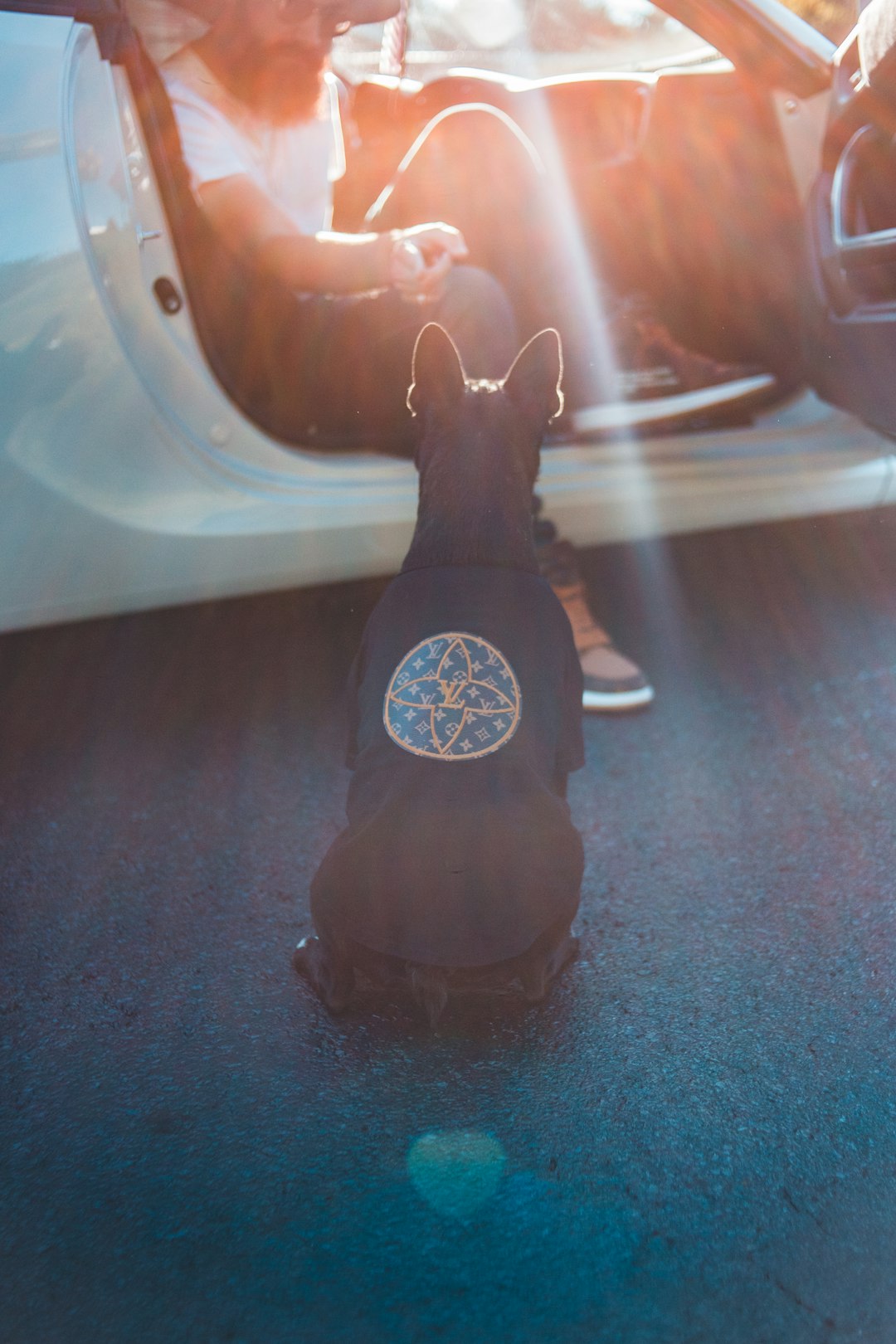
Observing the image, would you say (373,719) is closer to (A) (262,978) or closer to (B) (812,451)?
(A) (262,978)

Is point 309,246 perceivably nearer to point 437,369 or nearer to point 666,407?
point 437,369

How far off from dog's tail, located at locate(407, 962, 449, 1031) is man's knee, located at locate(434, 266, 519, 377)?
1.40 m

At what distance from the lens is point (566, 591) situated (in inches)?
98.6

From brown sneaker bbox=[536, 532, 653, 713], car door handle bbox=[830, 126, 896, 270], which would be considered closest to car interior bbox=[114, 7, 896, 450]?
car door handle bbox=[830, 126, 896, 270]

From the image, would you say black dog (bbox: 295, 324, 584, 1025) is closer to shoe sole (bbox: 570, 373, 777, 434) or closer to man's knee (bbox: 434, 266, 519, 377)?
man's knee (bbox: 434, 266, 519, 377)

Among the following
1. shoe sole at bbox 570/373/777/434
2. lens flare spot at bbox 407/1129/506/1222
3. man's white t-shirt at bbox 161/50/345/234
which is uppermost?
man's white t-shirt at bbox 161/50/345/234

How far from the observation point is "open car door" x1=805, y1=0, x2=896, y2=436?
217 centimetres

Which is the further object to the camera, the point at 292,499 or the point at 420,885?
the point at 292,499

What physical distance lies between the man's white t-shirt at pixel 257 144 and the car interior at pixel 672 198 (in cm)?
4

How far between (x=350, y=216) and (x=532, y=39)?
114 centimetres

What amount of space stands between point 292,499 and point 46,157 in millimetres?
812

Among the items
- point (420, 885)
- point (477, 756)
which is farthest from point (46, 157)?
point (420, 885)

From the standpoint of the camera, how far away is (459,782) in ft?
4.43

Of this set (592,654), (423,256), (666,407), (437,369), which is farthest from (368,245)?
(592,654)
